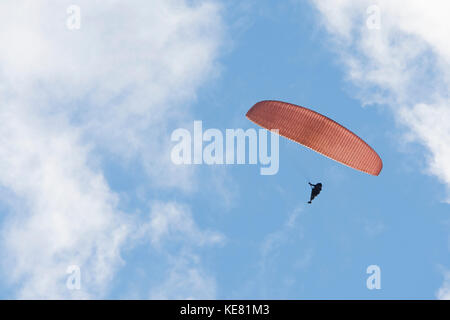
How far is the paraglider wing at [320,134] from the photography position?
151 ft

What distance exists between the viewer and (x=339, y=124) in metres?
45.8

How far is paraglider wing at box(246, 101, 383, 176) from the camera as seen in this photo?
46000 mm

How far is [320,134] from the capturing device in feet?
151
